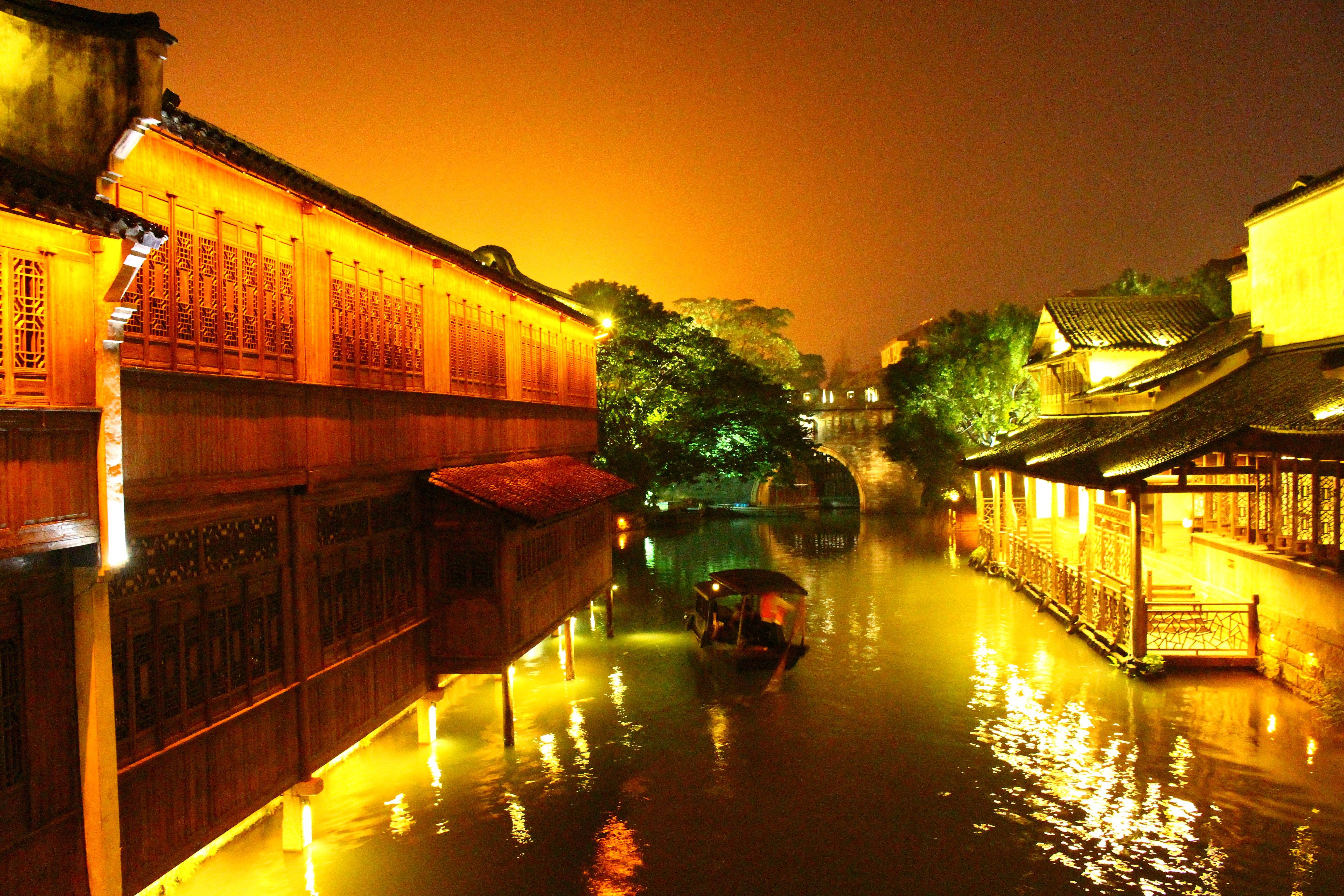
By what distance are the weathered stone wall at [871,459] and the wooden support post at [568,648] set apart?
36.1m

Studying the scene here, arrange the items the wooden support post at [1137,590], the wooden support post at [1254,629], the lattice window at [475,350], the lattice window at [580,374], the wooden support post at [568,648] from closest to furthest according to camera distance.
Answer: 1. the lattice window at [475,350]
2. the wooden support post at [1137,590]
3. the wooden support post at [1254,629]
4. the wooden support post at [568,648]
5. the lattice window at [580,374]

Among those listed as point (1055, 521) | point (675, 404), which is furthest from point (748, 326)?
point (1055, 521)

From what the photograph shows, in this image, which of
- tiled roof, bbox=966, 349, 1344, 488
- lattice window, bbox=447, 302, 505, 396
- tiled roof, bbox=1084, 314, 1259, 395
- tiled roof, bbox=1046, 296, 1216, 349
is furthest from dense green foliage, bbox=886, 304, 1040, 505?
lattice window, bbox=447, 302, 505, 396

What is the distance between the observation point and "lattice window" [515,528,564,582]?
1300cm

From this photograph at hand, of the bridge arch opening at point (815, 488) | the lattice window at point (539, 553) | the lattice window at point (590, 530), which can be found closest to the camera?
the lattice window at point (539, 553)

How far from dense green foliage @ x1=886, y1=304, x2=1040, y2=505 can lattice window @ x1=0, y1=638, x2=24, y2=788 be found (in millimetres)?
34453

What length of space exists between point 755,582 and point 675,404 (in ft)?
63.1

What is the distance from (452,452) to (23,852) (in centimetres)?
747

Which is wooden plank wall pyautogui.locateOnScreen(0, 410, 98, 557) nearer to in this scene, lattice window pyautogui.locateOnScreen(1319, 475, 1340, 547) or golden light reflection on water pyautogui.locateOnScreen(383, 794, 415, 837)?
golden light reflection on water pyautogui.locateOnScreen(383, 794, 415, 837)

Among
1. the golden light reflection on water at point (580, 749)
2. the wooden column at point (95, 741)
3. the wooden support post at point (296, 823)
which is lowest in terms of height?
the golden light reflection on water at point (580, 749)

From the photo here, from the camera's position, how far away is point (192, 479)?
6.96m

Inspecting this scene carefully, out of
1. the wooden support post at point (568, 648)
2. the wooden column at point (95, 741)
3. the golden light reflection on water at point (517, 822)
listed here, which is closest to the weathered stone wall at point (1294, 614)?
the golden light reflection on water at point (517, 822)

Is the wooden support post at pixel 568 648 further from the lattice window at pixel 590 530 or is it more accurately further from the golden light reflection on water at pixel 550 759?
the golden light reflection on water at pixel 550 759

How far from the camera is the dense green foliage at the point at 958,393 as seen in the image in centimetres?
4059
